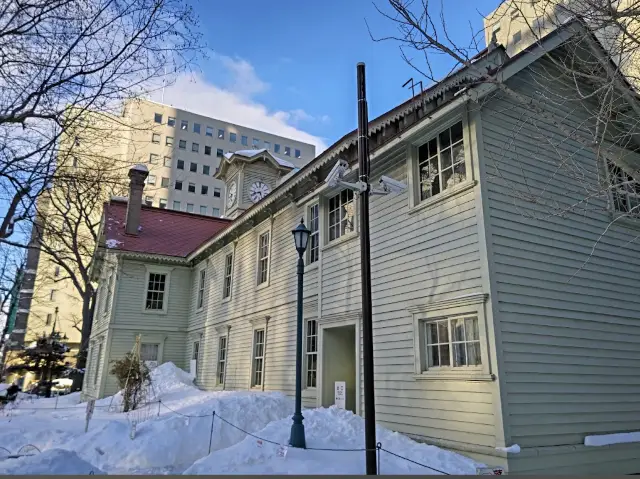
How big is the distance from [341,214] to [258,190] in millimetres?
15064

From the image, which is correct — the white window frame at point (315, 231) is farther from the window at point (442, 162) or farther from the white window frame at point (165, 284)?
the white window frame at point (165, 284)

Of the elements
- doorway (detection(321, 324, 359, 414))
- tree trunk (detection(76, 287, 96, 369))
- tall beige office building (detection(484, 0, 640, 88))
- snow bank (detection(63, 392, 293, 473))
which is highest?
tall beige office building (detection(484, 0, 640, 88))

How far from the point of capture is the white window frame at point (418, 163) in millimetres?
8289

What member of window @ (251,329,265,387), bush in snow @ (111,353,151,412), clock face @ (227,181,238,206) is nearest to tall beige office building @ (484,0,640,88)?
window @ (251,329,265,387)

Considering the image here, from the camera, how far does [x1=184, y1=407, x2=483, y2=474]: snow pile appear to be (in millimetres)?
6766

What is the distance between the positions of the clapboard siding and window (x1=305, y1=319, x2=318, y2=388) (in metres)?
5.74

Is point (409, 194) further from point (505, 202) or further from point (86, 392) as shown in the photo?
point (86, 392)

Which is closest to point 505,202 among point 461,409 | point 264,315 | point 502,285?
point 502,285

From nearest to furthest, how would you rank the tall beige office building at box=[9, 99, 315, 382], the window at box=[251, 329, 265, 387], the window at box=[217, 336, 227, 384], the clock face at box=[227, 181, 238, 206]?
the window at box=[251, 329, 265, 387], the window at box=[217, 336, 227, 384], the clock face at box=[227, 181, 238, 206], the tall beige office building at box=[9, 99, 315, 382]

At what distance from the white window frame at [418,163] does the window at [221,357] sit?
36.1 ft

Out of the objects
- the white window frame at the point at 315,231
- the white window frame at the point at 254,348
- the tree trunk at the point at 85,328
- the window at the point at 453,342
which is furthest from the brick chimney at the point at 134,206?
the window at the point at 453,342

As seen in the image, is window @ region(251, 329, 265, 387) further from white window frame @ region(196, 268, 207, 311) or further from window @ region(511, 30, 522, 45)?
window @ region(511, 30, 522, 45)

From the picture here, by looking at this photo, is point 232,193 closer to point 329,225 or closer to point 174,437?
point 329,225

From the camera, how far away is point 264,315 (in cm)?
1502
